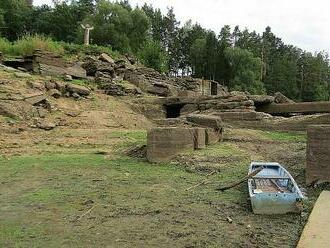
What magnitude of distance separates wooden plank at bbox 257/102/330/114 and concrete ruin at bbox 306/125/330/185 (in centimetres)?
713

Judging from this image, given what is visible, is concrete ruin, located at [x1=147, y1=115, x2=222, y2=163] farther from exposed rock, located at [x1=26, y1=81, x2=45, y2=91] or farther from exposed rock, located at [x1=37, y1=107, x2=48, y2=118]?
exposed rock, located at [x1=26, y1=81, x2=45, y2=91]

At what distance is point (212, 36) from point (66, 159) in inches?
1732

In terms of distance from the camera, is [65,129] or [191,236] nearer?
[191,236]

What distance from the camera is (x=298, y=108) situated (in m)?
14.7

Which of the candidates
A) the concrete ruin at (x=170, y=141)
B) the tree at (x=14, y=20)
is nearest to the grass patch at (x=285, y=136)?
the concrete ruin at (x=170, y=141)

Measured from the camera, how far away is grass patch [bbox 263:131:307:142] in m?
11.4

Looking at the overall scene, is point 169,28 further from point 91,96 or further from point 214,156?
point 214,156

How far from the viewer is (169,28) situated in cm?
6134

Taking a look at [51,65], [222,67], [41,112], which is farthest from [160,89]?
[222,67]

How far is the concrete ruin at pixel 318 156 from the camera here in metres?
7.36

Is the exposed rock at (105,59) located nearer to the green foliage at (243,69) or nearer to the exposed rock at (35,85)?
the exposed rock at (35,85)

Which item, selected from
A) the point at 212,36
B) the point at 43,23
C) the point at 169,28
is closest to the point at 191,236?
the point at 43,23

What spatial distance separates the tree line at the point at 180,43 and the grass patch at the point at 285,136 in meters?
17.9

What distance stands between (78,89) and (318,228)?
1122cm
